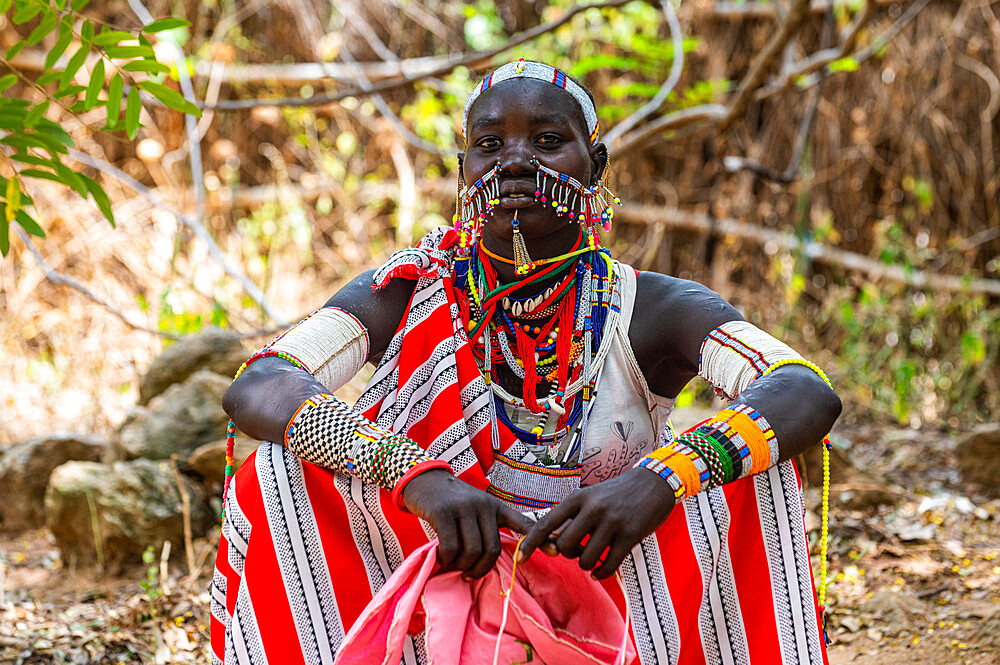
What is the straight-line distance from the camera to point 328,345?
2.21 metres

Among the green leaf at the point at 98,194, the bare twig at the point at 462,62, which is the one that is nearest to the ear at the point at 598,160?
the green leaf at the point at 98,194

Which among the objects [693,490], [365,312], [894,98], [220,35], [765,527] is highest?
[220,35]

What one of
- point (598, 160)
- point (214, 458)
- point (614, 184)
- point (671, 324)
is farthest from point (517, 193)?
point (614, 184)

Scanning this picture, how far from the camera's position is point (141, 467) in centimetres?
374

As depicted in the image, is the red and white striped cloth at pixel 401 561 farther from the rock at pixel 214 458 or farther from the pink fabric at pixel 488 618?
the rock at pixel 214 458

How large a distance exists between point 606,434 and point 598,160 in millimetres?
705

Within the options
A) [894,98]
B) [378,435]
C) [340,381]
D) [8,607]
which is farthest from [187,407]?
[894,98]

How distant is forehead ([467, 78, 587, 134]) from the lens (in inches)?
90.8

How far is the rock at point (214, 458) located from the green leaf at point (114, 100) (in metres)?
1.57

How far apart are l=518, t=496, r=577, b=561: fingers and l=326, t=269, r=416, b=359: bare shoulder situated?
0.73 meters

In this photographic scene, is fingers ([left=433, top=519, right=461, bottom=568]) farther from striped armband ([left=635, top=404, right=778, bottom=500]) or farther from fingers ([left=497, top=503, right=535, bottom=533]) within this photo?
striped armband ([left=635, top=404, right=778, bottom=500])

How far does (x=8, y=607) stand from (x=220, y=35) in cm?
486

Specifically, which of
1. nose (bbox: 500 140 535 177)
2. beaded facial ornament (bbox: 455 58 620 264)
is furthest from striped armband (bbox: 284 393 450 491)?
nose (bbox: 500 140 535 177)

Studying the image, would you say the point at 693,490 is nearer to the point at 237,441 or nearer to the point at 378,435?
the point at 378,435
